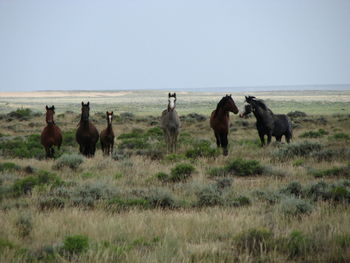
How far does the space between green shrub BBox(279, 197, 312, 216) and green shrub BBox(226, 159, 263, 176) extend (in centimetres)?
408

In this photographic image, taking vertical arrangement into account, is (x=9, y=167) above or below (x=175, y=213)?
below

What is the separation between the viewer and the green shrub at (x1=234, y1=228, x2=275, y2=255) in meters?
5.15

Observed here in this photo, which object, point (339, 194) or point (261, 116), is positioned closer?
point (339, 194)

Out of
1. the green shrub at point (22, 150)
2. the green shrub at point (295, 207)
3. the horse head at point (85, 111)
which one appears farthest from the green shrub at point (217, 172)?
the green shrub at point (22, 150)

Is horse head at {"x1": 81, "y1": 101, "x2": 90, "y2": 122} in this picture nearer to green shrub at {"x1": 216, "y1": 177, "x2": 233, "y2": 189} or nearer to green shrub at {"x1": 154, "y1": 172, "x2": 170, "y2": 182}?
green shrub at {"x1": 154, "y1": 172, "x2": 170, "y2": 182}

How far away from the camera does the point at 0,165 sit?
11.9 meters

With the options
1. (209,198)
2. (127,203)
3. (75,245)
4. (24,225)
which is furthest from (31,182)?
(75,245)

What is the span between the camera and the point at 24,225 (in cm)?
598

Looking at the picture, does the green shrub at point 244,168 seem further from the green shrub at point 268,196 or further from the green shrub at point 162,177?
the green shrub at point 268,196

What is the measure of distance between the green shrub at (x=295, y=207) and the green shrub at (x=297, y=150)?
6.90 meters

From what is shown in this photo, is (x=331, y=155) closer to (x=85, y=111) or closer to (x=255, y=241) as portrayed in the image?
(x=85, y=111)

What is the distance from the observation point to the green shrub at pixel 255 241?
515 cm

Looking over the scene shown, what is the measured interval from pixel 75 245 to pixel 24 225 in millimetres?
1389

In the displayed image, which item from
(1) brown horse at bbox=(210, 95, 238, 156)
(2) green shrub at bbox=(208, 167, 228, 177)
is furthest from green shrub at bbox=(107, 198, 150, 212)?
(1) brown horse at bbox=(210, 95, 238, 156)
